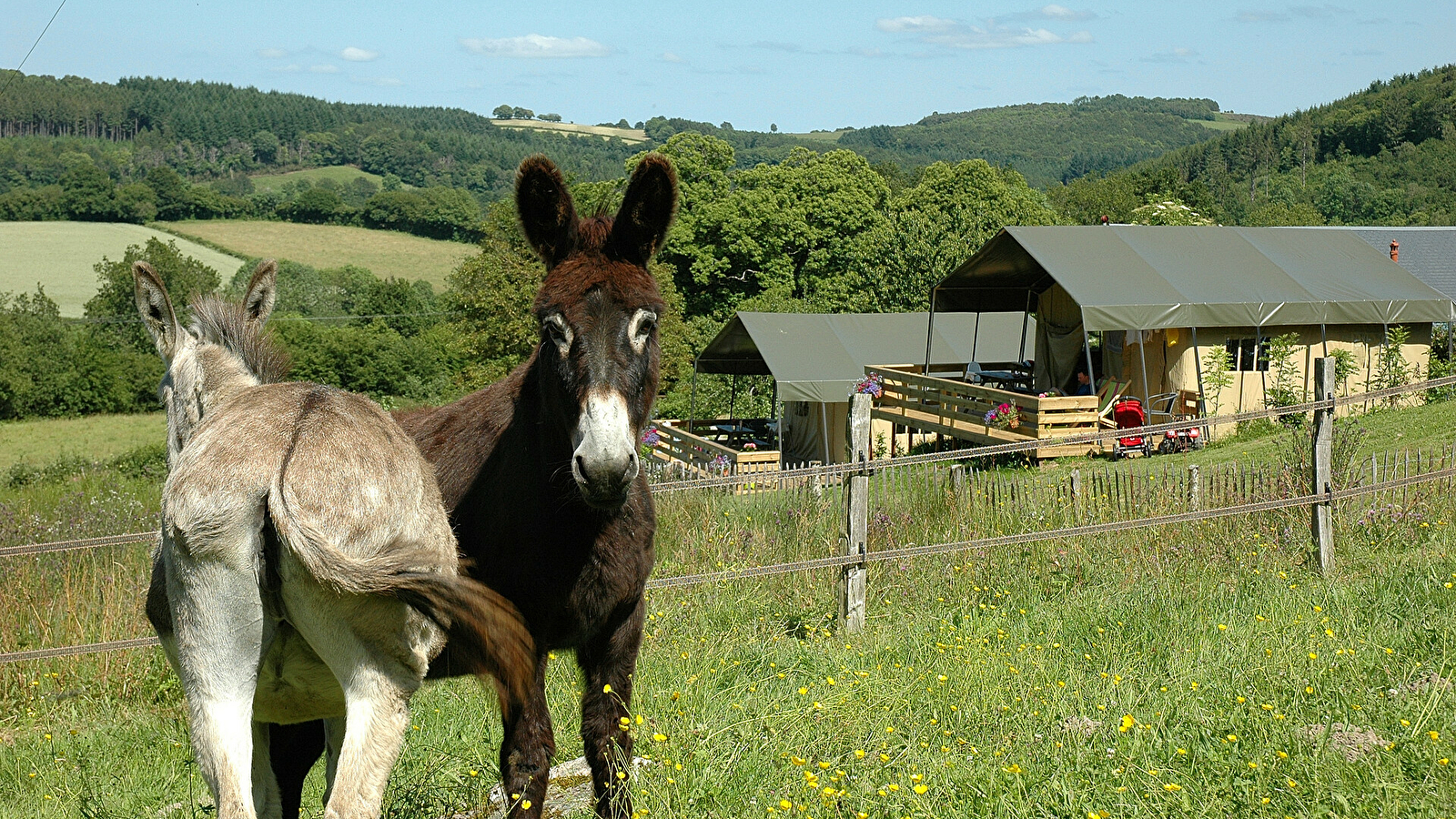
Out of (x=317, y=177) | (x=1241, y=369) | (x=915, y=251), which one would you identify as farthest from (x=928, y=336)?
(x=317, y=177)

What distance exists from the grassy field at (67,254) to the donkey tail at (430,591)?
227 ft

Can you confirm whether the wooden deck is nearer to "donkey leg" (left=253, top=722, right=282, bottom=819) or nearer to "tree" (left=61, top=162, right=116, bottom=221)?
"donkey leg" (left=253, top=722, right=282, bottom=819)

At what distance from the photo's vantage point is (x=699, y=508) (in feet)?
28.0

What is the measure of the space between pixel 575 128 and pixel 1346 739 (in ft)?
514

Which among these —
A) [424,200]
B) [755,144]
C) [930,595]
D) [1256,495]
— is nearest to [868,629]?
[930,595]

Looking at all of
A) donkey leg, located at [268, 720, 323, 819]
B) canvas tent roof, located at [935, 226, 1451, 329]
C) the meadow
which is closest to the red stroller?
canvas tent roof, located at [935, 226, 1451, 329]

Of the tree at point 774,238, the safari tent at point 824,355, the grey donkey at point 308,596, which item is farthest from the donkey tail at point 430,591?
the tree at point 774,238

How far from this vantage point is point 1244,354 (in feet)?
76.3

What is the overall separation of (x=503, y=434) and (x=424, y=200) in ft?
303

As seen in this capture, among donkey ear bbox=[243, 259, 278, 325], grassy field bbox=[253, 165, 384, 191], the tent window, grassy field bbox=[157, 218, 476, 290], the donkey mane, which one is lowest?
the tent window

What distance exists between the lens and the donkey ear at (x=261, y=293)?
12.8 ft

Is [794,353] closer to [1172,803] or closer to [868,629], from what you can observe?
[868,629]

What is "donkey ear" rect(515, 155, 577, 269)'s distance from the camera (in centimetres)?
323

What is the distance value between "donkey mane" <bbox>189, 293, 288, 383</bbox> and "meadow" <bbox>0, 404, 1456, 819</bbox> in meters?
1.72
